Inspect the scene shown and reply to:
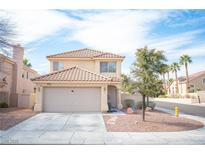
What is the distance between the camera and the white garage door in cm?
1922

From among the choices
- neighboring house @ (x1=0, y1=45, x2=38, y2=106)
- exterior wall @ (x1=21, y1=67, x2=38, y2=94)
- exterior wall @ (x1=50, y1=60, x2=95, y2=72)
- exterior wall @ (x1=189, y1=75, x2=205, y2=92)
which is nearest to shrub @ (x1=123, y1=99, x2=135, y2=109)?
exterior wall @ (x1=50, y1=60, x2=95, y2=72)

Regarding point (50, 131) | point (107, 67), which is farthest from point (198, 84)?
point (50, 131)

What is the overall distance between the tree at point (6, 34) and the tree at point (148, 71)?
20.4 ft

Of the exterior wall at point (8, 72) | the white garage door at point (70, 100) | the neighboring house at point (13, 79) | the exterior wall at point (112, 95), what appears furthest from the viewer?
the exterior wall at point (112, 95)

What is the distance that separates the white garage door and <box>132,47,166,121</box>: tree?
20.3 feet

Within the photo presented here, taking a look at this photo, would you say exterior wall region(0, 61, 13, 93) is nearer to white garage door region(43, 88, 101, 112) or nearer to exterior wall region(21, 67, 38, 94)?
exterior wall region(21, 67, 38, 94)

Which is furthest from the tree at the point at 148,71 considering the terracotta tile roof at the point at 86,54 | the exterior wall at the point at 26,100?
the exterior wall at the point at 26,100

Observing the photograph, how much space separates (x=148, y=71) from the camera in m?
13.9

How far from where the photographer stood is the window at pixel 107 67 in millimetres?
24266

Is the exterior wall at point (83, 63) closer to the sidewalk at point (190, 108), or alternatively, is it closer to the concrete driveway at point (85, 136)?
the sidewalk at point (190, 108)

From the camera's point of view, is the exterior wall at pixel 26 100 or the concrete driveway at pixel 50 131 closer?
the concrete driveway at pixel 50 131

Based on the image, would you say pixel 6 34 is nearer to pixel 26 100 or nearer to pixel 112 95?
pixel 26 100

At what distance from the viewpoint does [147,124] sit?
533 inches

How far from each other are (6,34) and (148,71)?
7.04 meters
